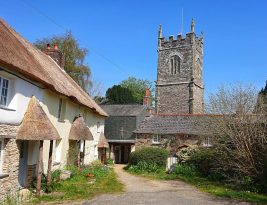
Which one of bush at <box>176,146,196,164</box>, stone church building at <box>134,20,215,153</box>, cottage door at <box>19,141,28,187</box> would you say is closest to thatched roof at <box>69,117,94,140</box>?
cottage door at <box>19,141,28,187</box>

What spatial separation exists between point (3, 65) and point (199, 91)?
42606 mm

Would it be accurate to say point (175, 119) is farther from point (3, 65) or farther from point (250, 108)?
point (3, 65)

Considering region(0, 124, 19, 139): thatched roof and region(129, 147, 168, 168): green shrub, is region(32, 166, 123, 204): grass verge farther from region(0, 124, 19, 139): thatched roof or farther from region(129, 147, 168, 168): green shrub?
region(129, 147, 168, 168): green shrub

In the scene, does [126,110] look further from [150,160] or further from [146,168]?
[146,168]

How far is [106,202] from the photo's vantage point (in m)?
12.1

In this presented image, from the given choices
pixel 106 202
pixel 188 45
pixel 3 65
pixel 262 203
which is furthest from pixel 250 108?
pixel 188 45

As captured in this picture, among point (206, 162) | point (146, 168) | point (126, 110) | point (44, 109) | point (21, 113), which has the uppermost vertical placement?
point (126, 110)

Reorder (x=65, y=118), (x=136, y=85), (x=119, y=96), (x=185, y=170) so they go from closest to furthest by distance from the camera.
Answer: (x=65, y=118) → (x=185, y=170) → (x=119, y=96) → (x=136, y=85)

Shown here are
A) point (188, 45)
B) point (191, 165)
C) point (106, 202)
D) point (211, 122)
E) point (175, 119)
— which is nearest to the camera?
point (106, 202)

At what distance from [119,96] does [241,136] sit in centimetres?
4090

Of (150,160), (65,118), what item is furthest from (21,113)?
(150,160)

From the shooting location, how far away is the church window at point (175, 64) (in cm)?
5044

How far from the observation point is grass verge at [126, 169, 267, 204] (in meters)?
14.3

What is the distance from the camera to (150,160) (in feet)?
82.1
